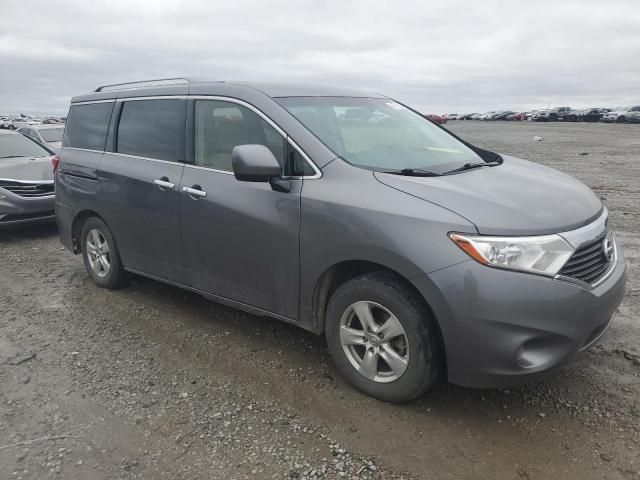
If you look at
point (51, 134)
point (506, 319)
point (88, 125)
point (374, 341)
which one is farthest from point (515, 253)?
point (51, 134)

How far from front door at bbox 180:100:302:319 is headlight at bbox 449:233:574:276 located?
3.73 feet

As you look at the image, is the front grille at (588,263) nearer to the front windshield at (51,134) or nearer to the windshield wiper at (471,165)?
the windshield wiper at (471,165)

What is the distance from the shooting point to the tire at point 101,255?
16.4 feet

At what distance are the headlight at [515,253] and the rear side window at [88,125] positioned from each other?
12.1 ft

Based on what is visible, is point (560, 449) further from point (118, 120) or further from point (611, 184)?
point (611, 184)

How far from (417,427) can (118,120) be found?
3.66 m

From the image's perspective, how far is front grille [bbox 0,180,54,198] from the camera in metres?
7.50

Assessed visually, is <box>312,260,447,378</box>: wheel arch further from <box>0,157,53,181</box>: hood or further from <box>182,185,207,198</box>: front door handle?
<box>0,157,53,181</box>: hood

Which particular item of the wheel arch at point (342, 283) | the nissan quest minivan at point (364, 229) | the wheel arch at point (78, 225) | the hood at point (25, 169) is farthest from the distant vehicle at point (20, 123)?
the wheel arch at point (342, 283)

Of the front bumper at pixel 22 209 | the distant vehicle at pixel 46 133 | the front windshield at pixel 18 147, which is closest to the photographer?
the front bumper at pixel 22 209

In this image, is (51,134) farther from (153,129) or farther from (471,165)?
(471,165)

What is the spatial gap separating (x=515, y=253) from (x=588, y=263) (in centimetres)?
52

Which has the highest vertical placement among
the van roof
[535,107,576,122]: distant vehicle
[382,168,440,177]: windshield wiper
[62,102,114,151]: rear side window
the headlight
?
the van roof

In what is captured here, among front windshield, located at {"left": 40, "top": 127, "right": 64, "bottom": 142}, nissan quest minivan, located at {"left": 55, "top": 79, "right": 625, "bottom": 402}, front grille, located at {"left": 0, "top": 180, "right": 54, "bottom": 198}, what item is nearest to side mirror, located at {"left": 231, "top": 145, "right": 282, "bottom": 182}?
nissan quest minivan, located at {"left": 55, "top": 79, "right": 625, "bottom": 402}
